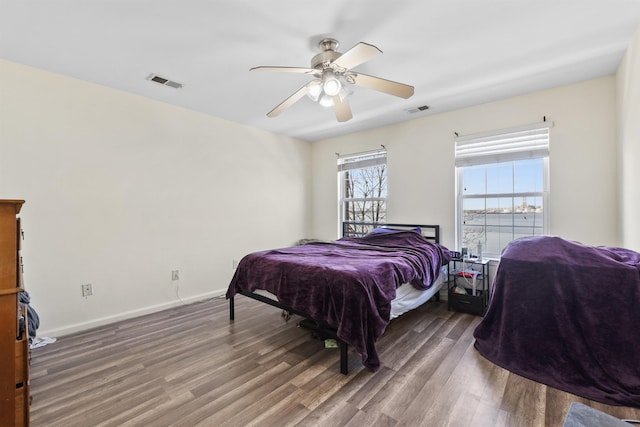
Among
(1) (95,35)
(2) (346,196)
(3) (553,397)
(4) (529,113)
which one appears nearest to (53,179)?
(1) (95,35)

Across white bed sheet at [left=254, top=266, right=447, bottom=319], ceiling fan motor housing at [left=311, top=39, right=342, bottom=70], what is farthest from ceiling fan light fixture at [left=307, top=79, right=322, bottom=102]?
white bed sheet at [left=254, top=266, right=447, bottom=319]

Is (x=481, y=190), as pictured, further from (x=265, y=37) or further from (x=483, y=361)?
(x=265, y=37)

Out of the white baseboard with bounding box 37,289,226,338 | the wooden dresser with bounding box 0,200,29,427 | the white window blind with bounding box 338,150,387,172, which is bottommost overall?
the white baseboard with bounding box 37,289,226,338

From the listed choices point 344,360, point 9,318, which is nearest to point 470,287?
point 344,360

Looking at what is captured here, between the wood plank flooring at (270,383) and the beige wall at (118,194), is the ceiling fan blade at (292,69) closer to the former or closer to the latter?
the beige wall at (118,194)

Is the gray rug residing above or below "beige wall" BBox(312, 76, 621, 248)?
below

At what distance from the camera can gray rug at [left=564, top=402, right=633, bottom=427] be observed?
95 cm

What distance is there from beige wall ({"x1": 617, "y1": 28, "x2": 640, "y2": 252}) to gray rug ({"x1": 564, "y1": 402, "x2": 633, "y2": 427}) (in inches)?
78.2

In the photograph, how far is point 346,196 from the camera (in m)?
5.12

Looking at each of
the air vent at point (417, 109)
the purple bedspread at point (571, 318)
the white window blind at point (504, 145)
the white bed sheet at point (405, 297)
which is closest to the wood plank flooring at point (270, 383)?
the purple bedspread at point (571, 318)

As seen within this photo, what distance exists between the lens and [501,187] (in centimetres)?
353

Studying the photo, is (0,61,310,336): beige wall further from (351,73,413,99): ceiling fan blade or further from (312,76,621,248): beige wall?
(351,73,413,99): ceiling fan blade

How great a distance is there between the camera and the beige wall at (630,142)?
86.1 inches

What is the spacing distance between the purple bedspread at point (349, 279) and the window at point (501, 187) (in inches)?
25.6
